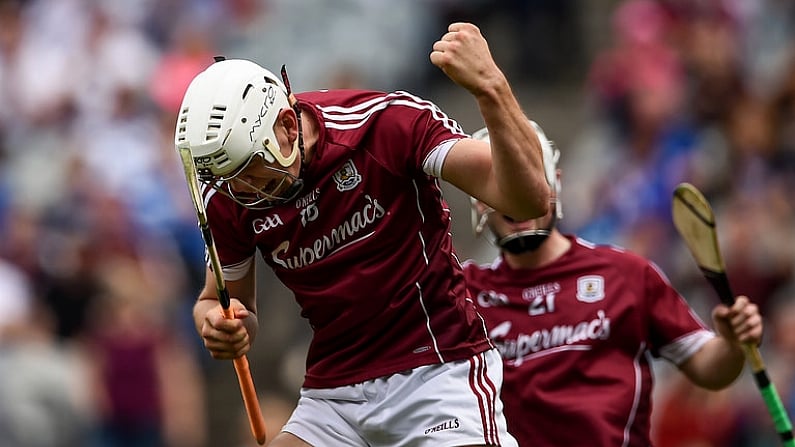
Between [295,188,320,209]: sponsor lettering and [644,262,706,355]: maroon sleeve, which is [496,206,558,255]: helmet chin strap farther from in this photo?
[295,188,320,209]: sponsor lettering

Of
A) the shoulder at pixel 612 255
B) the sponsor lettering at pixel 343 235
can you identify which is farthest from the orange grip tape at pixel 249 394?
the shoulder at pixel 612 255

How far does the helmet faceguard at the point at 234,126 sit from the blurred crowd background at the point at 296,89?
168 inches

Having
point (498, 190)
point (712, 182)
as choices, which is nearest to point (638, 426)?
point (498, 190)

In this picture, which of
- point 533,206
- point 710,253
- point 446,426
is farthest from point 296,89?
point 533,206

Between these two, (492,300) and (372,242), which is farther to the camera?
(492,300)

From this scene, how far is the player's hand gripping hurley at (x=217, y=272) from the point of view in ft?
15.3

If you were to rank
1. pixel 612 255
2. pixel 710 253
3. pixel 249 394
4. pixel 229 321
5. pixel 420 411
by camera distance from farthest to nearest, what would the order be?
pixel 710 253, pixel 612 255, pixel 249 394, pixel 420 411, pixel 229 321

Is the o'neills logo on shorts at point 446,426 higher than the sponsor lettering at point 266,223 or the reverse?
the reverse

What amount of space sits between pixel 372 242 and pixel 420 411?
54cm

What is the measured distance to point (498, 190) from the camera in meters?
4.48

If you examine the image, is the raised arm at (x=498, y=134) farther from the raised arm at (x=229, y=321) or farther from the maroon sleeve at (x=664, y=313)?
the maroon sleeve at (x=664, y=313)

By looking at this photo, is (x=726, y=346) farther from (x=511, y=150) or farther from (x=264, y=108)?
(x=264, y=108)

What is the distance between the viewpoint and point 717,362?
566cm

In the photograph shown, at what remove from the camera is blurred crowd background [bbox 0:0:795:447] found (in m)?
9.23
